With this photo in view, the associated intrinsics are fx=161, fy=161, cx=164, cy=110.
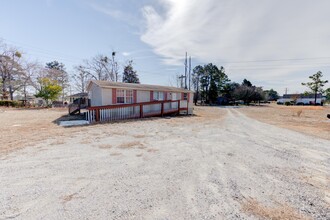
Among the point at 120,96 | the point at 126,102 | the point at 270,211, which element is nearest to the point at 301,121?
the point at 126,102

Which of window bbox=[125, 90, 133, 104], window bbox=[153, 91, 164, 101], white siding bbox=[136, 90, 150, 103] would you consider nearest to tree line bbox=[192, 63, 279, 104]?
window bbox=[153, 91, 164, 101]

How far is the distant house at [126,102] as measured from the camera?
11424 millimetres

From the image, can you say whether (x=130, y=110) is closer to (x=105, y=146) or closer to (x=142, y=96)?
(x=142, y=96)

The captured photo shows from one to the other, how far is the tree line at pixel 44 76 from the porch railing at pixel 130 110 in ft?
63.2

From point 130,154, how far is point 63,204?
7.70ft

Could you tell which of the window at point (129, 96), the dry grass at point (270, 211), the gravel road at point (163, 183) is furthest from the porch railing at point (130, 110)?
the dry grass at point (270, 211)

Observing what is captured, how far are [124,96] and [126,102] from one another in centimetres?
53

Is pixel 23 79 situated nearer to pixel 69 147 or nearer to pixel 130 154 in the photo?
pixel 69 147

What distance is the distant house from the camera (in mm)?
11424

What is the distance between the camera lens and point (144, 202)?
2518 mm

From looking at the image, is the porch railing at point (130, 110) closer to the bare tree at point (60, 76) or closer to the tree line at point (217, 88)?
the tree line at point (217, 88)

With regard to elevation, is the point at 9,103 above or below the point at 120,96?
below

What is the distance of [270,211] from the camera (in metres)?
2.35

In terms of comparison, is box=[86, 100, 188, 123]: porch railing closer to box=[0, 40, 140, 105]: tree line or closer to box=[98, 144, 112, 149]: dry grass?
box=[98, 144, 112, 149]: dry grass
